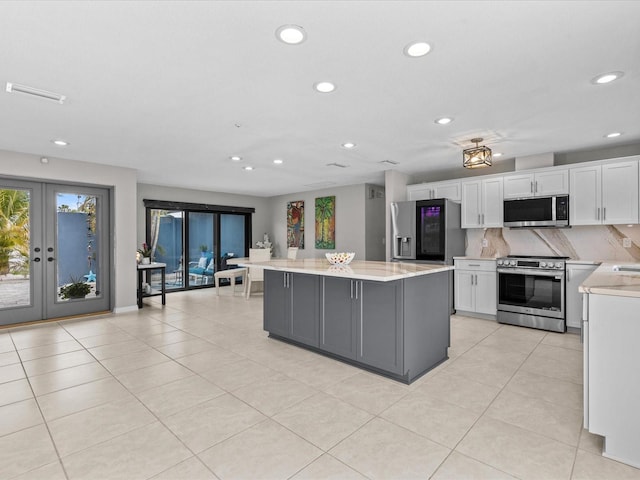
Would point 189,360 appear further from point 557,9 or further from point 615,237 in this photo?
point 615,237

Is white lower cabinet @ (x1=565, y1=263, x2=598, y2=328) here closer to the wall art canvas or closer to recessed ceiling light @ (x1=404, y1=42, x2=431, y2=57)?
recessed ceiling light @ (x1=404, y1=42, x2=431, y2=57)

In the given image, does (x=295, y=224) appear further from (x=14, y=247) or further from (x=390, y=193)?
(x=14, y=247)

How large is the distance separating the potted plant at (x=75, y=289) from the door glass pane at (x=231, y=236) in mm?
3594

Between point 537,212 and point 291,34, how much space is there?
425 cm

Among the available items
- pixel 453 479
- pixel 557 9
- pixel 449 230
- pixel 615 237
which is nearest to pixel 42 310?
pixel 453 479

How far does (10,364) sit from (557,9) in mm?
5099

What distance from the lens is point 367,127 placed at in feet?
12.0

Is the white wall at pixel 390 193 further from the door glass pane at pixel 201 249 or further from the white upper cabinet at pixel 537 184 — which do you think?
the door glass pane at pixel 201 249

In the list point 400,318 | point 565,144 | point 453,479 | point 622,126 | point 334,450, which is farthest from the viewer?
point 565,144

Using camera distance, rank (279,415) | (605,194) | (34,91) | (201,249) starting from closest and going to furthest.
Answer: (279,415), (34,91), (605,194), (201,249)

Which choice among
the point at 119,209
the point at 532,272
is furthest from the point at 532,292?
the point at 119,209

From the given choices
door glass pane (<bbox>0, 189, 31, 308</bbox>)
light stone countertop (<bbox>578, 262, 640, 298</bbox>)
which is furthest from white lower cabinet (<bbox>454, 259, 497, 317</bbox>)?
door glass pane (<bbox>0, 189, 31, 308</bbox>)

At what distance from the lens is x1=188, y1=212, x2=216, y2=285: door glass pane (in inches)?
320

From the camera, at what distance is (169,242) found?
7.85 meters
